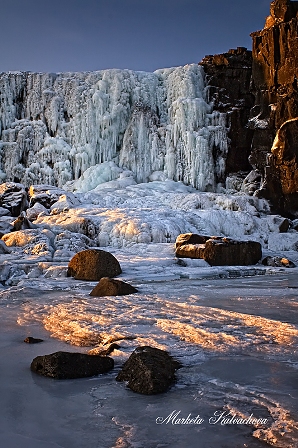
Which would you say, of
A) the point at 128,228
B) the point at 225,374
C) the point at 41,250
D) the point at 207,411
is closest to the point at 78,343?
the point at 225,374

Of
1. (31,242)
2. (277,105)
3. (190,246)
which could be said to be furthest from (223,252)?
(277,105)

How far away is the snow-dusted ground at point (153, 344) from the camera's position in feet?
8.68

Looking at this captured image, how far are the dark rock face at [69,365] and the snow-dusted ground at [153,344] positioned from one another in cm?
8

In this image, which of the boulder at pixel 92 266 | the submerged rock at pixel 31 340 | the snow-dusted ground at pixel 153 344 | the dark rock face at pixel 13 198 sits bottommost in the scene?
the snow-dusted ground at pixel 153 344

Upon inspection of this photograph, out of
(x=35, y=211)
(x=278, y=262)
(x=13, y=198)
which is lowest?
Result: (x=278, y=262)

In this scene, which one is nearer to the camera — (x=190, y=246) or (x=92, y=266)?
(x=92, y=266)

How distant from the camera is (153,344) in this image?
4.50 metres

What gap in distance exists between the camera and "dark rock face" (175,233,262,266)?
41.4ft

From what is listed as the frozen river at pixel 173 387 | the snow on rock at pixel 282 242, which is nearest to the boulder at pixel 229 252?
the snow on rock at pixel 282 242

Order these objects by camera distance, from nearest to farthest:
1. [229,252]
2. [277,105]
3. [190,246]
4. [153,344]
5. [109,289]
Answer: [153,344], [109,289], [229,252], [190,246], [277,105]

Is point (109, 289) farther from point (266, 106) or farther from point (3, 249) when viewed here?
point (266, 106)

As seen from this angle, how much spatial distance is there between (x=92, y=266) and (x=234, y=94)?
1849 cm

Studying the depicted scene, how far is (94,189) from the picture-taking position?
22.5 meters

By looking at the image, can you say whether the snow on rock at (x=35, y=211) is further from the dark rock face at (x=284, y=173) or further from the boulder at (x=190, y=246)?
the dark rock face at (x=284, y=173)
